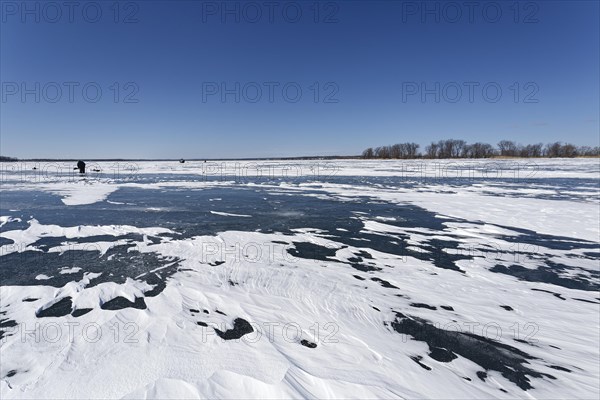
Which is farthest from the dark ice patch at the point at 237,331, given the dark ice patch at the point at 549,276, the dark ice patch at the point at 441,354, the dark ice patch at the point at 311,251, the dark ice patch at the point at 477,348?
the dark ice patch at the point at 549,276

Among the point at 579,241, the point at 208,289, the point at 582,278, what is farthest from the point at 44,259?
A: the point at 579,241

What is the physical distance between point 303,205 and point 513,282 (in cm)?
784

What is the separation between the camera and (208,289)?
425cm

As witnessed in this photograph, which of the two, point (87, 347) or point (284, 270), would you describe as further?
point (284, 270)

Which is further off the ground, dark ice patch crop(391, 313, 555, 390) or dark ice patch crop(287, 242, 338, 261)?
dark ice patch crop(287, 242, 338, 261)

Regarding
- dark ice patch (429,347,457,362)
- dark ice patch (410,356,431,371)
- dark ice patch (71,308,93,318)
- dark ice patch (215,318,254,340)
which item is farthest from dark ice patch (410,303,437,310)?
dark ice patch (71,308,93,318)

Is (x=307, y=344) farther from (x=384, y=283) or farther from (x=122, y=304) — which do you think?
(x=122, y=304)

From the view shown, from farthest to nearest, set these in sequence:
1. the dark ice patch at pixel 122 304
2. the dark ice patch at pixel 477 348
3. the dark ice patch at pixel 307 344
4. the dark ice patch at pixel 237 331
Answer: the dark ice patch at pixel 122 304 → the dark ice patch at pixel 237 331 → the dark ice patch at pixel 307 344 → the dark ice patch at pixel 477 348

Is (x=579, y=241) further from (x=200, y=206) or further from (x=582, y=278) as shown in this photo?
(x=200, y=206)

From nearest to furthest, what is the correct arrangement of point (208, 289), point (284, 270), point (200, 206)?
point (208, 289) → point (284, 270) → point (200, 206)

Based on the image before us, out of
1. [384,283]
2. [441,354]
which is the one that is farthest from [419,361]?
[384,283]

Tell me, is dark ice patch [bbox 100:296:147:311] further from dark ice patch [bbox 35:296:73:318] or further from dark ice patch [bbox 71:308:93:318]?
dark ice patch [bbox 35:296:73:318]

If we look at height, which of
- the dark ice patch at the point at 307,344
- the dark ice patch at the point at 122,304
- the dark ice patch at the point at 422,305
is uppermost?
the dark ice patch at the point at 122,304

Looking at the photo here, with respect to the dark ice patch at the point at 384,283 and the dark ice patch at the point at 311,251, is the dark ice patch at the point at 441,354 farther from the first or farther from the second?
the dark ice patch at the point at 311,251
